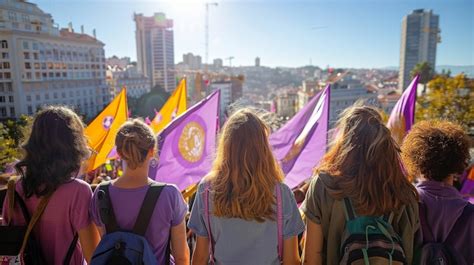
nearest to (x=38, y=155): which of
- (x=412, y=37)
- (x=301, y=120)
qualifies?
(x=301, y=120)

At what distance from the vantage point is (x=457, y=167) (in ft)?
7.09

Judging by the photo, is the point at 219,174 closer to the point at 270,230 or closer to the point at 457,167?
the point at 270,230

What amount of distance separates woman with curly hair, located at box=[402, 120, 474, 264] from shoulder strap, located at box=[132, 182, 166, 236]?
1650 millimetres

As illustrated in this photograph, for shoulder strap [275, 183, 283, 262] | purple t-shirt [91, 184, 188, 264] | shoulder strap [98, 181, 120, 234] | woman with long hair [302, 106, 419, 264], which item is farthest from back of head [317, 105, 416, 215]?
shoulder strap [98, 181, 120, 234]

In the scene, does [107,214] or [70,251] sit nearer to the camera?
[107,214]

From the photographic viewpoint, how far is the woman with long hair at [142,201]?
212 cm

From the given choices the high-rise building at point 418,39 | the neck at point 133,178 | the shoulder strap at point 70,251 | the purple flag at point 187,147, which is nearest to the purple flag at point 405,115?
the purple flag at point 187,147

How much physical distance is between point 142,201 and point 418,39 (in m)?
161

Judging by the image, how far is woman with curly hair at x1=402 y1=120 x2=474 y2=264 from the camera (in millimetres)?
2055

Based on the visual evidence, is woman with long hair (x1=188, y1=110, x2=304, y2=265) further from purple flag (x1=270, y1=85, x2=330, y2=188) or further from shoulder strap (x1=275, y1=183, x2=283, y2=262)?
purple flag (x1=270, y1=85, x2=330, y2=188)

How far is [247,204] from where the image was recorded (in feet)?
6.68

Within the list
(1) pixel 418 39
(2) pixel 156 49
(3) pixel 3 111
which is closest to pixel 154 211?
(3) pixel 3 111

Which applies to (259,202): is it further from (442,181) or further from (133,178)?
(442,181)

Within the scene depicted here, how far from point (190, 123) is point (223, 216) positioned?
3.84 m
